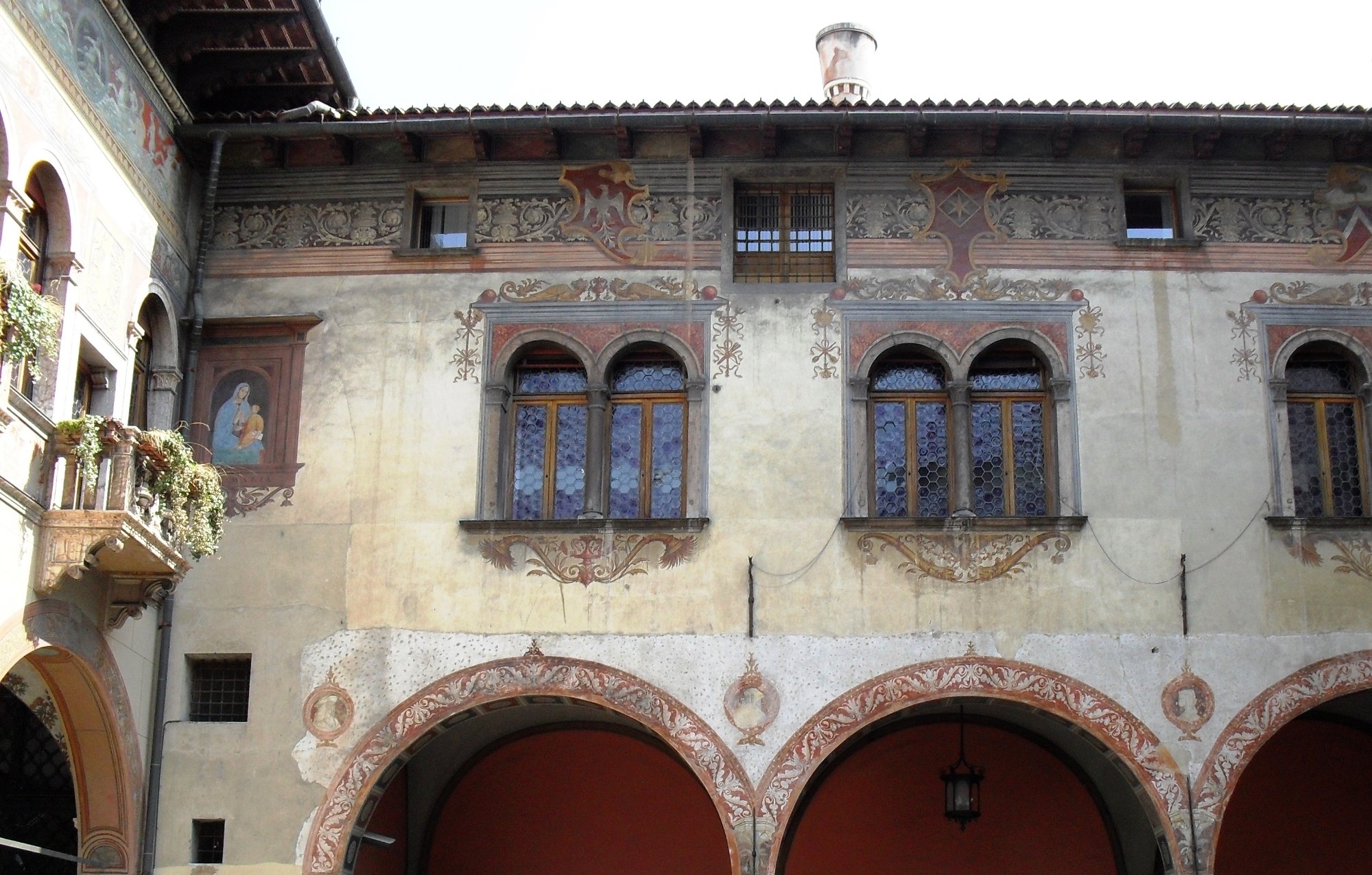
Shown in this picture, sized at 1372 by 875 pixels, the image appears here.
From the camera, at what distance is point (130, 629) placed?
13.9 metres

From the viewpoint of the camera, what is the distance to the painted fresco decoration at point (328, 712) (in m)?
14.2

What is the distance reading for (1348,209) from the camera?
1544cm

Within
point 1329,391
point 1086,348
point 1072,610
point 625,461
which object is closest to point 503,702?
point 625,461

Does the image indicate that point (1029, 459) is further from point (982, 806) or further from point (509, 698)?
point (509, 698)

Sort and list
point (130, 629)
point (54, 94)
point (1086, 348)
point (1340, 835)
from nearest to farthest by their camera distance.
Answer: point (54, 94) → point (130, 629) → point (1086, 348) → point (1340, 835)

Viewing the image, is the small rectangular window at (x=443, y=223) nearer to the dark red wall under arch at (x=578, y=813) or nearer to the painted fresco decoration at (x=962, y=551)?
the painted fresco decoration at (x=962, y=551)

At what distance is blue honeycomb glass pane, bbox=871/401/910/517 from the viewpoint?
14844 mm

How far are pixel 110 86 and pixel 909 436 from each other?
7.11m

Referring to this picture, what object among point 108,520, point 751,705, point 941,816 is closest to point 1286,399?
point 941,816

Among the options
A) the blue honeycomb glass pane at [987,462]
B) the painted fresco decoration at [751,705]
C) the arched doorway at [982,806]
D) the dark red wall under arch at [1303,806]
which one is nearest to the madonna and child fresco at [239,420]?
the painted fresco decoration at [751,705]

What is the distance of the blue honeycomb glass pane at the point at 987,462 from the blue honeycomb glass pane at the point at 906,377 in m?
0.42

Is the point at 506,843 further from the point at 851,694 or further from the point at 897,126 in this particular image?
the point at 897,126

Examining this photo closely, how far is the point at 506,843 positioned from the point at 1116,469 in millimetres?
6767

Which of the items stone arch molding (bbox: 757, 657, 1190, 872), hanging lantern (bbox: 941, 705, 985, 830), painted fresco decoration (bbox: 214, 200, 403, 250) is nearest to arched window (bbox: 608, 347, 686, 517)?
stone arch molding (bbox: 757, 657, 1190, 872)
